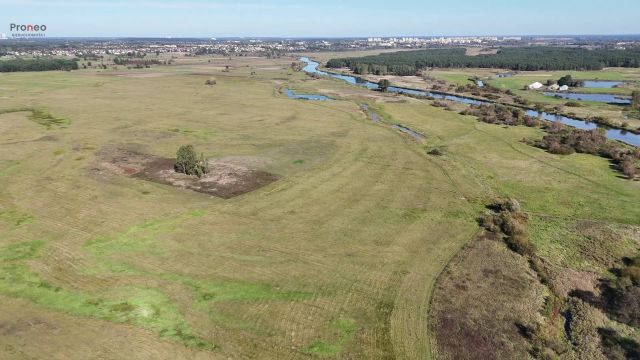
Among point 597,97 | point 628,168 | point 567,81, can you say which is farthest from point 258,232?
point 567,81

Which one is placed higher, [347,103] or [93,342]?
[347,103]

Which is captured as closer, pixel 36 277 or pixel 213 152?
pixel 36 277

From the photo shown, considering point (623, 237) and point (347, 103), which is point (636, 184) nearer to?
point (623, 237)

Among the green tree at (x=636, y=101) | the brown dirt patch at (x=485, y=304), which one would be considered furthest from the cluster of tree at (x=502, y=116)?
the brown dirt patch at (x=485, y=304)

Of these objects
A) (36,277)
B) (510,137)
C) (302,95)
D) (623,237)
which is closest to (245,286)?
(36,277)

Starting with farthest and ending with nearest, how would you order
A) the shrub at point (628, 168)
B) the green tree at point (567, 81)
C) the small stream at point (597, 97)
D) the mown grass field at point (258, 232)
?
the green tree at point (567, 81)
the small stream at point (597, 97)
the shrub at point (628, 168)
the mown grass field at point (258, 232)

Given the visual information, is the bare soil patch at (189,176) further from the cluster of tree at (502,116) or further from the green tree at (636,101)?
the green tree at (636,101)

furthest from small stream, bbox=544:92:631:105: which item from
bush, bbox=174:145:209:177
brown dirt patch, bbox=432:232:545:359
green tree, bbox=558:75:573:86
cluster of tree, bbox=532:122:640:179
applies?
bush, bbox=174:145:209:177
